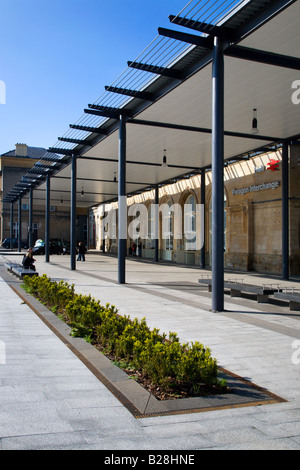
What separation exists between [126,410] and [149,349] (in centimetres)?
100

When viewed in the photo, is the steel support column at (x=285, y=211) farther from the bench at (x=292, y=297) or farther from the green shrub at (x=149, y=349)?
the green shrub at (x=149, y=349)

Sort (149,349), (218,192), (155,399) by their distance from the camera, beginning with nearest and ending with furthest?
(155,399), (149,349), (218,192)

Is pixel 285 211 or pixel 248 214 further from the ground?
pixel 248 214

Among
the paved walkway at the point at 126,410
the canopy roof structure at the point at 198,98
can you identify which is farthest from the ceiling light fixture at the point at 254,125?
the paved walkway at the point at 126,410

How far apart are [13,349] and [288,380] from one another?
3664 millimetres

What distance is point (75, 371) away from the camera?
5.24 metres

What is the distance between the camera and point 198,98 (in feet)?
42.2

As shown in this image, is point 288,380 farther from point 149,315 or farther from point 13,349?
point 149,315

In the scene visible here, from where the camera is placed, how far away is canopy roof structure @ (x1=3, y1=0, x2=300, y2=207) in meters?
8.90

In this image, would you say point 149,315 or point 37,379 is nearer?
point 37,379

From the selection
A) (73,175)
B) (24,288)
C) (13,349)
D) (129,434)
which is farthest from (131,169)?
(129,434)

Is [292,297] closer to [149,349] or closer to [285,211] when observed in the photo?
[149,349]
